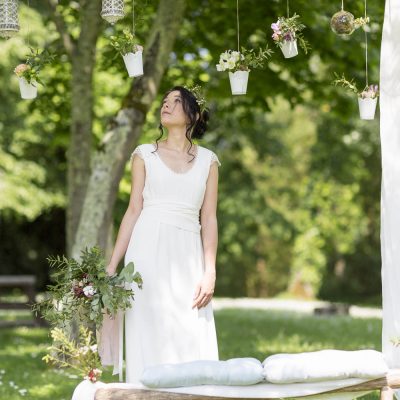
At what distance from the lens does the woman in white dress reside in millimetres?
3988

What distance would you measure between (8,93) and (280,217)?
7217mm

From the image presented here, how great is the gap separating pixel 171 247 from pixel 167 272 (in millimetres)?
123

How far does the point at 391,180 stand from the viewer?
416cm

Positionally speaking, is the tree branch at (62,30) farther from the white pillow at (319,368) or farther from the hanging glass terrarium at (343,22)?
the white pillow at (319,368)

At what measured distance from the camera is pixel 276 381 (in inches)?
137

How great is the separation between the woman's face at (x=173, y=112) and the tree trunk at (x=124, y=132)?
9.54 feet

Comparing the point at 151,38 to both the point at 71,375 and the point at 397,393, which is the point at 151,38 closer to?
the point at 71,375

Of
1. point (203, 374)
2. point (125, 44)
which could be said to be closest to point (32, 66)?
point (125, 44)

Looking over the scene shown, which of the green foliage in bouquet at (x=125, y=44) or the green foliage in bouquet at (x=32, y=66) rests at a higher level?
the green foliage in bouquet at (x=125, y=44)

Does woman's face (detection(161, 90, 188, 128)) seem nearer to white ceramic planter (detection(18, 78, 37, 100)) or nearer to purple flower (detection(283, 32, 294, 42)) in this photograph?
purple flower (detection(283, 32, 294, 42))

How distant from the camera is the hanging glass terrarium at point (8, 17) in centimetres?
480

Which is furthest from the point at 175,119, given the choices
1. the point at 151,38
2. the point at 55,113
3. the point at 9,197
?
the point at 9,197

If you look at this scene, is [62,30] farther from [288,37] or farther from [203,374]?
[203,374]

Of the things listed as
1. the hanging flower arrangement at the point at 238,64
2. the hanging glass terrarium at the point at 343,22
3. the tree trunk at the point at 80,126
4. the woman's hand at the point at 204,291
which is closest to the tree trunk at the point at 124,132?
the tree trunk at the point at 80,126
